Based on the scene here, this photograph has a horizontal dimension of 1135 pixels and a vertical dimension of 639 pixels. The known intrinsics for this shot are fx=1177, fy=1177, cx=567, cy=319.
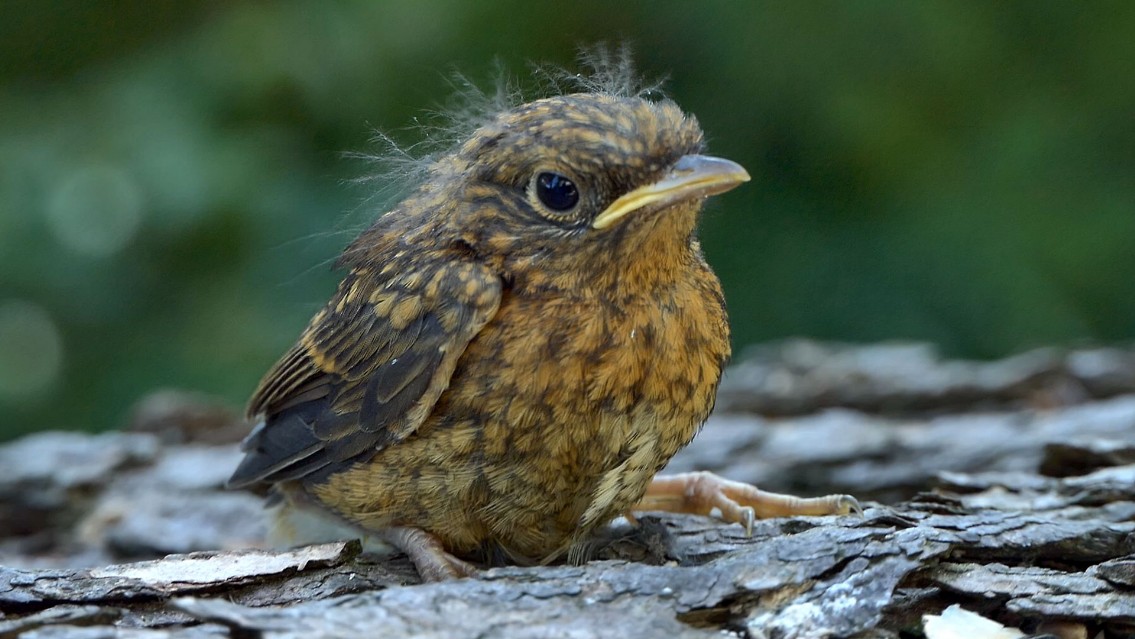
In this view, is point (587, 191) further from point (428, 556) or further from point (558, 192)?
point (428, 556)

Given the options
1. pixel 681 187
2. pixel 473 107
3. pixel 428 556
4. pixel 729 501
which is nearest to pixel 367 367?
pixel 428 556

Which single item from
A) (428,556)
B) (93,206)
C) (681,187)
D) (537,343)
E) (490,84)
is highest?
(490,84)

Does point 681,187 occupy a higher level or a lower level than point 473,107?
lower

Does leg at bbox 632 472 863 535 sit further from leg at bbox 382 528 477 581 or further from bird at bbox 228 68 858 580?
leg at bbox 382 528 477 581

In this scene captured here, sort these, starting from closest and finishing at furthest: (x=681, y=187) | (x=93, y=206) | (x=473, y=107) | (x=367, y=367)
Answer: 1. (x=681, y=187)
2. (x=367, y=367)
3. (x=473, y=107)
4. (x=93, y=206)

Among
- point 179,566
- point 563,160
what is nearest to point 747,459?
point 563,160
